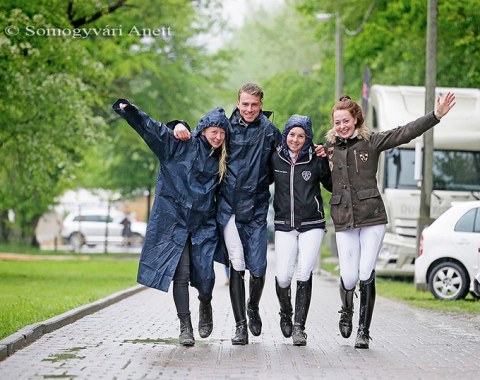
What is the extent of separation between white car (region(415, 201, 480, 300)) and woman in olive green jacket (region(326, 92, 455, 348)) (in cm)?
893

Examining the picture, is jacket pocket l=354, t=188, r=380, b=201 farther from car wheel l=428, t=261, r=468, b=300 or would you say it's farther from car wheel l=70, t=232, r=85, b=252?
car wheel l=70, t=232, r=85, b=252

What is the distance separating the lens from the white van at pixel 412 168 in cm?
2533

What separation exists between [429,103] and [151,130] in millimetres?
12989

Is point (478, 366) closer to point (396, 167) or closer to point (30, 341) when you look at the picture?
point (30, 341)

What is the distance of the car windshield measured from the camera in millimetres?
25656

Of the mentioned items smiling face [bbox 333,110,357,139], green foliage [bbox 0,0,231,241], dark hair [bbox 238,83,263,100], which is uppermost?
green foliage [bbox 0,0,231,241]

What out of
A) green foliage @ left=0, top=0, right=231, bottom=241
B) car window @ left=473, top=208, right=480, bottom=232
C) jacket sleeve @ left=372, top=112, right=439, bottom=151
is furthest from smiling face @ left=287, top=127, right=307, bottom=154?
green foliage @ left=0, top=0, right=231, bottom=241

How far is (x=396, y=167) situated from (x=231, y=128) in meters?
15.3

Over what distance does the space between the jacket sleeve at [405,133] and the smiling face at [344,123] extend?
0.22 metres

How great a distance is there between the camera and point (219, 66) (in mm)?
45094

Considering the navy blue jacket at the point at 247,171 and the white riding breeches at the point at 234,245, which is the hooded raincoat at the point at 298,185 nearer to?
the navy blue jacket at the point at 247,171

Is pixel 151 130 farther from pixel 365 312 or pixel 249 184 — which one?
pixel 365 312

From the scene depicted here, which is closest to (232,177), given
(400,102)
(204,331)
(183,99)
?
(204,331)

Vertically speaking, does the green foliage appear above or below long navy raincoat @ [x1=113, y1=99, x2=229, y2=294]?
above
